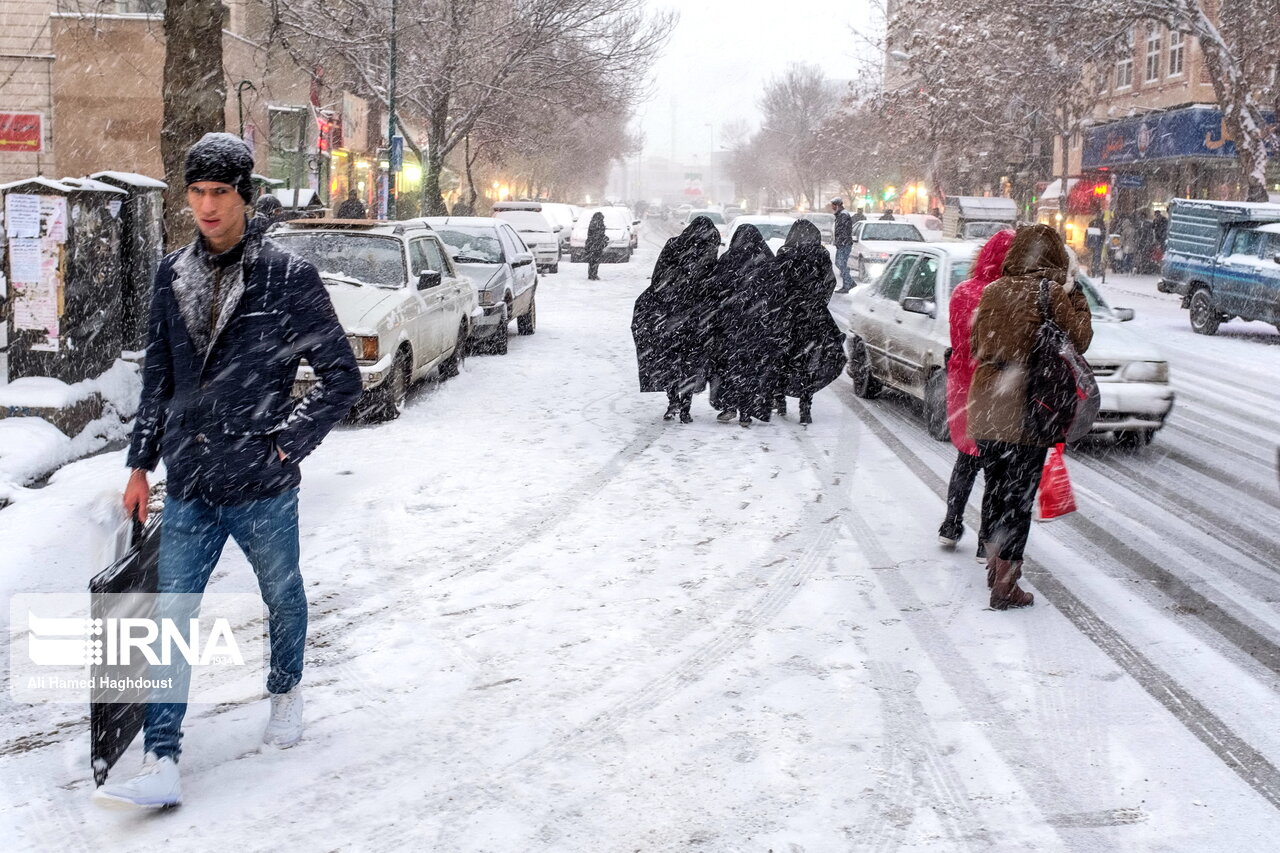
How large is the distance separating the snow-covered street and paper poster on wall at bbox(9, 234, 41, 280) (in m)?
2.27

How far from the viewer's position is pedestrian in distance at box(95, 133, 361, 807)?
3.71 m

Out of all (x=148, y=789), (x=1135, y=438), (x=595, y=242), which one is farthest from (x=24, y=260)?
(x=595, y=242)

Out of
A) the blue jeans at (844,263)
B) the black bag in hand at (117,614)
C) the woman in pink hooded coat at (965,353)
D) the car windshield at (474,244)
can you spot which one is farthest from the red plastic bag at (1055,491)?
the blue jeans at (844,263)

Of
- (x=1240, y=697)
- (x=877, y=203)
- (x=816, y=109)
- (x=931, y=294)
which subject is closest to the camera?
(x=1240, y=697)

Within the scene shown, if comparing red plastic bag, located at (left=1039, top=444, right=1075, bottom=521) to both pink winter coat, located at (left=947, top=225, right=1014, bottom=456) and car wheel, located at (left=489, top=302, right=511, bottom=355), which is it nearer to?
pink winter coat, located at (left=947, top=225, right=1014, bottom=456)

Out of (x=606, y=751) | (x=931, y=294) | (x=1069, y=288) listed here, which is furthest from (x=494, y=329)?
(x=606, y=751)

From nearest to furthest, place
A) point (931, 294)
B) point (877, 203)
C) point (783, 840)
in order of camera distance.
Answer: point (783, 840) < point (931, 294) < point (877, 203)

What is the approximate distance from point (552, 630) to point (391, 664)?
75 centimetres

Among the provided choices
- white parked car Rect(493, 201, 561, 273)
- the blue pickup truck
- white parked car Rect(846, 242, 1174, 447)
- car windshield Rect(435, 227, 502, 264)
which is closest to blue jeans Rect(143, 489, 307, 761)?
white parked car Rect(846, 242, 1174, 447)

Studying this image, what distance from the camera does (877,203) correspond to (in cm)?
8125

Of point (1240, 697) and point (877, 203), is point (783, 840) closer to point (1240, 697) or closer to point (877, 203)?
point (1240, 697)

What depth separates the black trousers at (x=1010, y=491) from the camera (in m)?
5.93

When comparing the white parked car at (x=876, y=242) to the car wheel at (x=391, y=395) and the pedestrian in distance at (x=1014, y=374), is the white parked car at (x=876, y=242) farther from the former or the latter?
the pedestrian in distance at (x=1014, y=374)

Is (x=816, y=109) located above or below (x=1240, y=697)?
above
